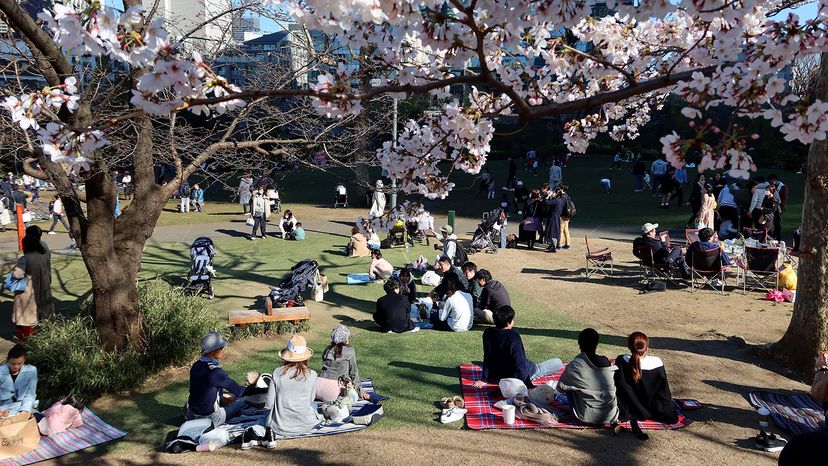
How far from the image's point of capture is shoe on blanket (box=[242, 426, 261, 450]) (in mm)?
6574

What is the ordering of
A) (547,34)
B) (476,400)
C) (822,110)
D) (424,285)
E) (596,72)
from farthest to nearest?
(424,285)
(476,400)
(596,72)
(547,34)
(822,110)

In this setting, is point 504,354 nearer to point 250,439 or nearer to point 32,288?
point 250,439

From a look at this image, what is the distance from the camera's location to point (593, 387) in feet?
22.2

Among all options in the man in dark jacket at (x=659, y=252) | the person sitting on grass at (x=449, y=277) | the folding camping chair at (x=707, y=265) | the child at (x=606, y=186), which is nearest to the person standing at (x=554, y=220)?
the man in dark jacket at (x=659, y=252)

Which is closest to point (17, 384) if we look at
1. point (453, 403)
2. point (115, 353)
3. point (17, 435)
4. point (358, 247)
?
point (17, 435)

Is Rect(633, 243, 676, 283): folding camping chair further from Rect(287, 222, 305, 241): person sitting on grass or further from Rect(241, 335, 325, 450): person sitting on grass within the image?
Rect(287, 222, 305, 241): person sitting on grass

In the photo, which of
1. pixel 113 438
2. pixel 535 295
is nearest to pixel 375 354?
pixel 113 438

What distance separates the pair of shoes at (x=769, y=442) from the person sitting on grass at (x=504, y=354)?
237cm

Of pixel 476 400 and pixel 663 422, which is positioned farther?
pixel 476 400

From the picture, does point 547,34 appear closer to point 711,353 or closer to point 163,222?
point 711,353

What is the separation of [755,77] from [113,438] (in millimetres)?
6665

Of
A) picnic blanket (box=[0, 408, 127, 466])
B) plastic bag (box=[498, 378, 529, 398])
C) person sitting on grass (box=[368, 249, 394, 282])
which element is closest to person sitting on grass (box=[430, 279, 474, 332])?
plastic bag (box=[498, 378, 529, 398])

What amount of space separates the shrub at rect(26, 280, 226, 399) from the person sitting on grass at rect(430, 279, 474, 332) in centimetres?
331

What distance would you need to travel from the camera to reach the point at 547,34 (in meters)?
5.96
